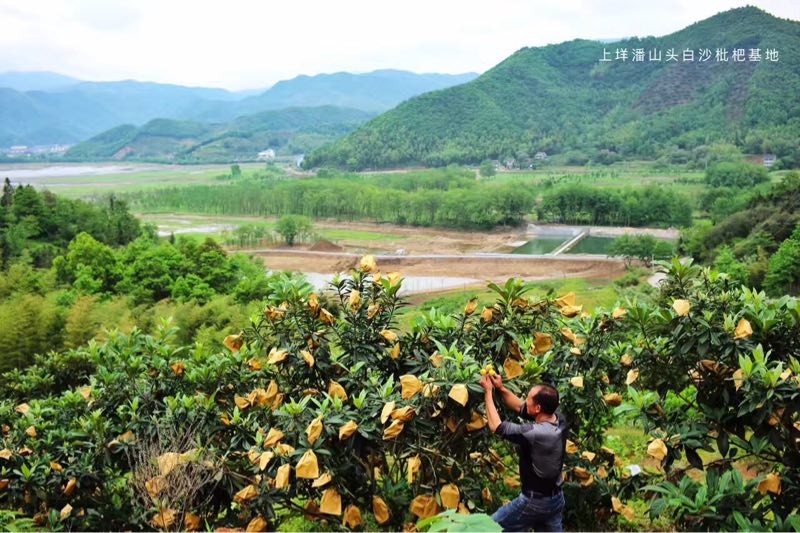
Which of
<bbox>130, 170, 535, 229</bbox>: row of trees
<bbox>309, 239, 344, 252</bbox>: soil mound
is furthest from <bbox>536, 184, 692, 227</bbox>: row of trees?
<bbox>309, 239, 344, 252</bbox>: soil mound

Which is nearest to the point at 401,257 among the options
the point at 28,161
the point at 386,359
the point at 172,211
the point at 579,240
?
the point at 579,240

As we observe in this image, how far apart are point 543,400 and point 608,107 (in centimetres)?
8619

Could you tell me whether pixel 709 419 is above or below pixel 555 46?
below

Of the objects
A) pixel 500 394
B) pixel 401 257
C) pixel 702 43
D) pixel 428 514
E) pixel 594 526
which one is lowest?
pixel 401 257

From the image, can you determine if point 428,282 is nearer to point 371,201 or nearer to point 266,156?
point 371,201

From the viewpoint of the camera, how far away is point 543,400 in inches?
92.7

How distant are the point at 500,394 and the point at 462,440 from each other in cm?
28

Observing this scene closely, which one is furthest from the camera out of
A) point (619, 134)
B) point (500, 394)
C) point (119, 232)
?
point (619, 134)

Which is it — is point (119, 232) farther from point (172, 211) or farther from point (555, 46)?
point (555, 46)

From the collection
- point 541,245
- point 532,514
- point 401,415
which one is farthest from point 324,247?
point 532,514

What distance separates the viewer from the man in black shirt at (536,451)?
2.32 m

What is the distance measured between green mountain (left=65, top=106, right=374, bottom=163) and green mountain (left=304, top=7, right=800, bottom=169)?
90.4 feet

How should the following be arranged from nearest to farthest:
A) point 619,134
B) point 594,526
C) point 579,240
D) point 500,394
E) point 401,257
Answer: point 500,394
point 594,526
point 401,257
point 579,240
point 619,134

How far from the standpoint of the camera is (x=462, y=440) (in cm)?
266
